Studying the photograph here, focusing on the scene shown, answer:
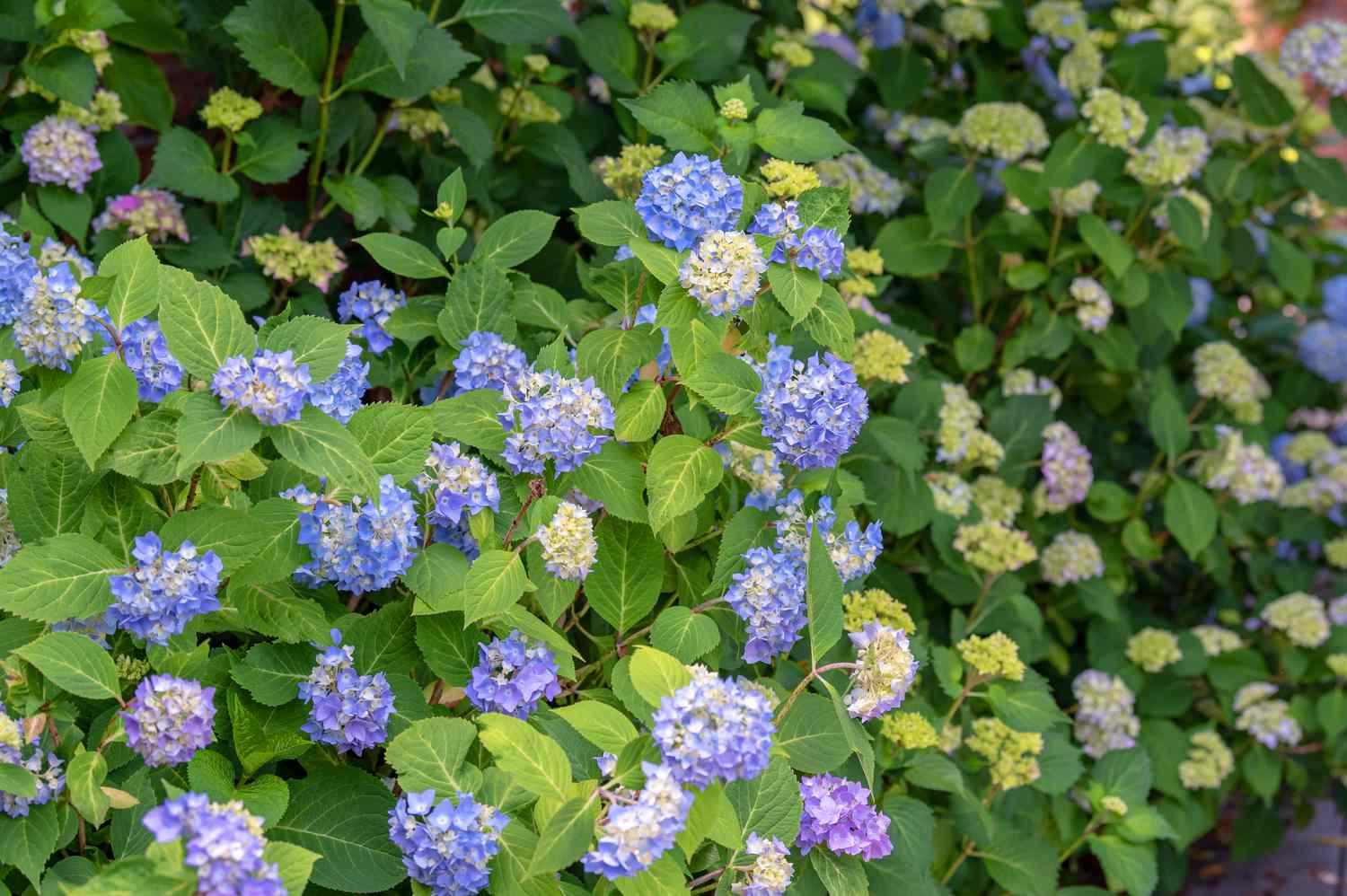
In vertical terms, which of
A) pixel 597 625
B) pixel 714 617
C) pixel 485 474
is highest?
pixel 485 474

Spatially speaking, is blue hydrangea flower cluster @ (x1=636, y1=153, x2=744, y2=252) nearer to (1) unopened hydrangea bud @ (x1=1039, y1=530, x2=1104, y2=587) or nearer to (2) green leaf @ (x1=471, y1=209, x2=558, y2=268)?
(2) green leaf @ (x1=471, y1=209, x2=558, y2=268)

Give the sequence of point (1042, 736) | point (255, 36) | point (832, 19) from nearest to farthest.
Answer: point (255, 36) < point (1042, 736) < point (832, 19)

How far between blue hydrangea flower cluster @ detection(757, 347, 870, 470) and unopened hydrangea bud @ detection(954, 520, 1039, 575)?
108cm

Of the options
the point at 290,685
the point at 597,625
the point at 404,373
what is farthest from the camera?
the point at 404,373

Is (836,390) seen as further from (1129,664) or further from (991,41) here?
(991,41)

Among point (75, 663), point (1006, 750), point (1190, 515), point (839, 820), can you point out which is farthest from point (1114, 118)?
point (75, 663)

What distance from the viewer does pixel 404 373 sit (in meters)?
2.00

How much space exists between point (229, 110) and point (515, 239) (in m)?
0.70

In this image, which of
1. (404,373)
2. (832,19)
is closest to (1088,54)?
(832,19)

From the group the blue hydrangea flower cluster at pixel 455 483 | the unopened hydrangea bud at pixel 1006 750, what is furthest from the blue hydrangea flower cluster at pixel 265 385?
the unopened hydrangea bud at pixel 1006 750

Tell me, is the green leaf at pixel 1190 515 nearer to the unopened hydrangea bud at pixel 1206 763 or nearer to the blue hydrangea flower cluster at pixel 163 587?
the unopened hydrangea bud at pixel 1206 763

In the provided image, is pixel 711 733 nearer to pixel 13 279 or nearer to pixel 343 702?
pixel 343 702

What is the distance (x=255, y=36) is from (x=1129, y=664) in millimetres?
2153

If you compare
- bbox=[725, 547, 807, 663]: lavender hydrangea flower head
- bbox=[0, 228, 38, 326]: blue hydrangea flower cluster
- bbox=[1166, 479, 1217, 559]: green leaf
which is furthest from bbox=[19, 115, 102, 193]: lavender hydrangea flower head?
bbox=[1166, 479, 1217, 559]: green leaf
